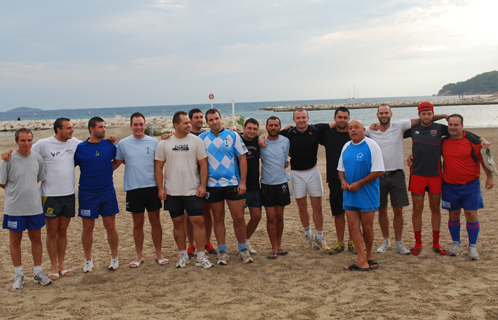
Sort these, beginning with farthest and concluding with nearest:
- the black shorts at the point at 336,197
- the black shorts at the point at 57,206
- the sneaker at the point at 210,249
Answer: the sneaker at the point at 210,249 < the black shorts at the point at 336,197 < the black shorts at the point at 57,206

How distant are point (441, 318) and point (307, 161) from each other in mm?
2646

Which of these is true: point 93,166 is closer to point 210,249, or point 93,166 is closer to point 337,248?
point 210,249

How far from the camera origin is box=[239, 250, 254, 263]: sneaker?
512 cm

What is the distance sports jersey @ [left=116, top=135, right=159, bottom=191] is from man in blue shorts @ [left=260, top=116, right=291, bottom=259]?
62.9 inches

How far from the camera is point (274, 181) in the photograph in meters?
5.27

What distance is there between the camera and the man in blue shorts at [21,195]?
4.39 metres

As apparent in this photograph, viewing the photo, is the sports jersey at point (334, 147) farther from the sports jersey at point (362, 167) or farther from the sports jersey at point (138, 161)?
the sports jersey at point (138, 161)

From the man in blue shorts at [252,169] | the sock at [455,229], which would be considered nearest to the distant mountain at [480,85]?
the sock at [455,229]

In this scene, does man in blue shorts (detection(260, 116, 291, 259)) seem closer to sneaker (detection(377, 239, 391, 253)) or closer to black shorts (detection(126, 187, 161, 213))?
sneaker (detection(377, 239, 391, 253))

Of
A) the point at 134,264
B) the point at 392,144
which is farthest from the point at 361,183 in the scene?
the point at 134,264

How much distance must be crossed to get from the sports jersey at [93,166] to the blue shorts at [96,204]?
7cm

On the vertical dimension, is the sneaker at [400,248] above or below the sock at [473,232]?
below

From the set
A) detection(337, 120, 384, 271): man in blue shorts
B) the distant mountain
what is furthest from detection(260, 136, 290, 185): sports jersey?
the distant mountain

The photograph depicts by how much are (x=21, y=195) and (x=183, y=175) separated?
76.8 inches
